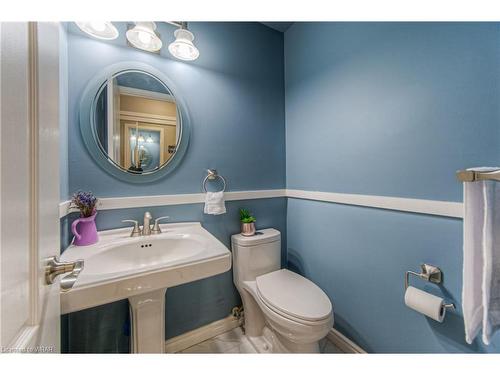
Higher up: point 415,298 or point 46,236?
point 46,236

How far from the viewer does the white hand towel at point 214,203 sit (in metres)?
1.29

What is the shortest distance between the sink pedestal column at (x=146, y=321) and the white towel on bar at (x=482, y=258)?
1099mm

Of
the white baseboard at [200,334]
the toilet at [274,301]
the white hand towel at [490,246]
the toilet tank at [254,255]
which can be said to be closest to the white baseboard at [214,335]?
the white baseboard at [200,334]

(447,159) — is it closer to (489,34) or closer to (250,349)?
(489,34)

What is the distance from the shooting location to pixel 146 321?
88 centimetres

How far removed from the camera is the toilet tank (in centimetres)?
135

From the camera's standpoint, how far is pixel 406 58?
961mm

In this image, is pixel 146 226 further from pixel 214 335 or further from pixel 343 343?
pixel 343 343

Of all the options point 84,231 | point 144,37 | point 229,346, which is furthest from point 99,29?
point 229,346

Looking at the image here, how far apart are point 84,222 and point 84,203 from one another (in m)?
0.09

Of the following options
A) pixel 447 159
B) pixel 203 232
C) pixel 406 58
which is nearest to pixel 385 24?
pixel 406 58

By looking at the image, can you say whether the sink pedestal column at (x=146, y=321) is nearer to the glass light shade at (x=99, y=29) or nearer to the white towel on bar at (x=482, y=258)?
the white towel on bar at (x=482, y=258)

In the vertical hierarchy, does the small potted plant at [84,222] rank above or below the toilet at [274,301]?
above

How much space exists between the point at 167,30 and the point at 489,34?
156cm
